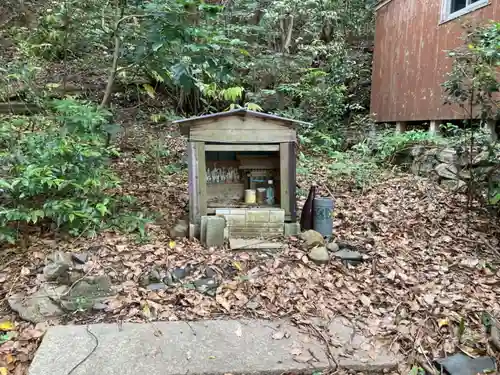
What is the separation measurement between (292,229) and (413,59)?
5096 millimetres

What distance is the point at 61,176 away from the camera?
3564 mm

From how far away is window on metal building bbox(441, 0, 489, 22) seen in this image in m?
5.73

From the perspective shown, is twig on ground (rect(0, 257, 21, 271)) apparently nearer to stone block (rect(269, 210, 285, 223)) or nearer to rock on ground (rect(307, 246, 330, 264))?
stone block (rect(269, 210, 285, 223))

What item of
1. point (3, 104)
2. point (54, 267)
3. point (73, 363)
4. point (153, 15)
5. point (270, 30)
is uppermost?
point (270, 30)

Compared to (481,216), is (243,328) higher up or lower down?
lower down

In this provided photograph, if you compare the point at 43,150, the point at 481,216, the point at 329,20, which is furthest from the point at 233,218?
the point at 329,20

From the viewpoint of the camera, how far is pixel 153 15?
366cm

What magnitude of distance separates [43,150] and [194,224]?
1623mm

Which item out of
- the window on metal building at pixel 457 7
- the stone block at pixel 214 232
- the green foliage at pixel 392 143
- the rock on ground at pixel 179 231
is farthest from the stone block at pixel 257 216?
the window on metal building at pixel 457 7

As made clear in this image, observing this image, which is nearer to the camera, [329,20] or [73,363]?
[73,363]

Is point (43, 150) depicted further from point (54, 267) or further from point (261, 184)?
point (261, 184)

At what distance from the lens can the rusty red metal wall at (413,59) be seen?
621 cm

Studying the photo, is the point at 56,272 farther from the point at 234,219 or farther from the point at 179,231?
the point at 234,219

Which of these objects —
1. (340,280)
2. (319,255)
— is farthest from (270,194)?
(340,280)
